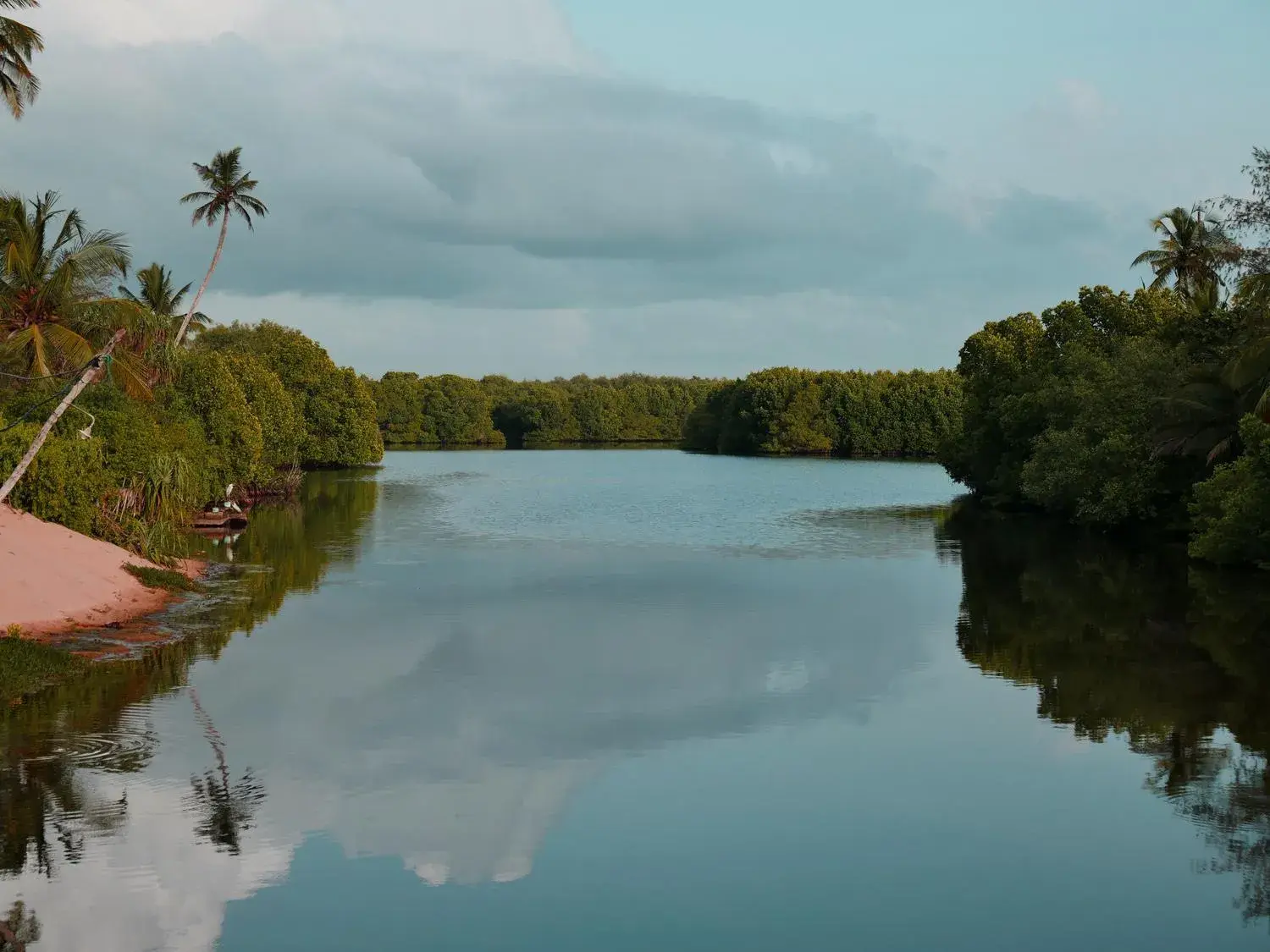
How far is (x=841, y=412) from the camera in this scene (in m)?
174

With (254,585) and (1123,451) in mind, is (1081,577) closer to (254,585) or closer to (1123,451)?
(1123,451)

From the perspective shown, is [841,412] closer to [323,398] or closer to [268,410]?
[323,398]

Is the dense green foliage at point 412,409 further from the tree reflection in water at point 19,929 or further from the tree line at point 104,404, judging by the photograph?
the tree reflection in water at point 19,929

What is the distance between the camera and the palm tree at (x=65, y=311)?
102 feet

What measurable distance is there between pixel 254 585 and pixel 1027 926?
2694 centimetres

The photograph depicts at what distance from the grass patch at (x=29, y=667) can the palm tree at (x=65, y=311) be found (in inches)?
395

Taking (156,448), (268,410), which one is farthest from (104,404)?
(268,410)

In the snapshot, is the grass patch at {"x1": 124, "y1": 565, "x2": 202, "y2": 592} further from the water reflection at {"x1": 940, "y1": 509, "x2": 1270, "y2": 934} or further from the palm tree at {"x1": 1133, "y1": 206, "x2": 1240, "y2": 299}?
the palm tree at {"x1": 1133, "y1": 206, "x2": 1240, "y2": 299}

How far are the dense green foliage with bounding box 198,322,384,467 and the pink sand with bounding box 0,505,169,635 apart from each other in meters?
66.4

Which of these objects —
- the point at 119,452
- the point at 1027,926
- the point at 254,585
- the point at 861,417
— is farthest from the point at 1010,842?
the point at 861,417

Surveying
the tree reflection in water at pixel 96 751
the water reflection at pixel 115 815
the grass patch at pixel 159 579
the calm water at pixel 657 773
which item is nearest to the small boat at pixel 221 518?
the calm water at pixel 657 773

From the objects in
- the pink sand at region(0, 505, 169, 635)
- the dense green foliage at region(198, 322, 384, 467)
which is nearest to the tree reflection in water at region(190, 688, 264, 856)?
the pink sand at region(0, 505, 169, 635)

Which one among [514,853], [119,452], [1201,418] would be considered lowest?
[514,853]

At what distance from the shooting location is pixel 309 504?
222 feet
